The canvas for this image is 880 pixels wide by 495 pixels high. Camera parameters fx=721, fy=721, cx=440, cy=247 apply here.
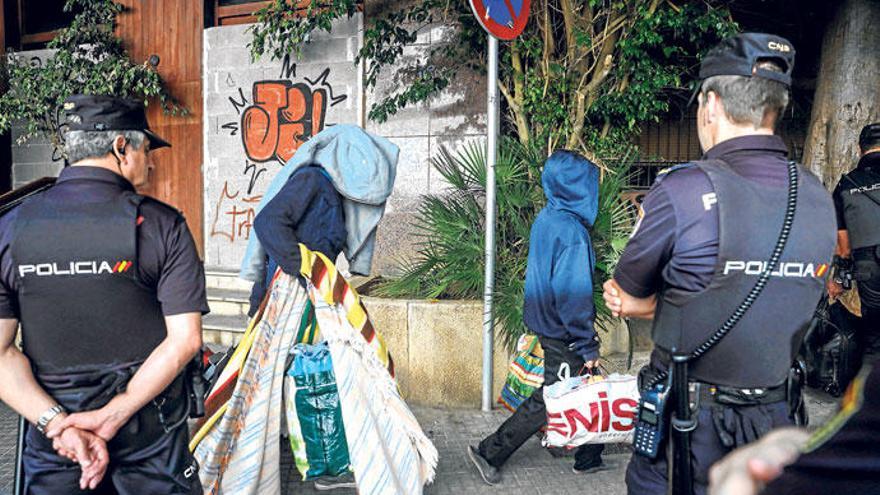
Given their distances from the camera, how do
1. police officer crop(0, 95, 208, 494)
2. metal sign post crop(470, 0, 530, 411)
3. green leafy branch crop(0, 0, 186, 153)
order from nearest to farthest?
police officer crop(0, 95, 208, 494), metal sign post crop(470, 0, 530, 411), green leafy branch crop(0, 0, 186, 153)

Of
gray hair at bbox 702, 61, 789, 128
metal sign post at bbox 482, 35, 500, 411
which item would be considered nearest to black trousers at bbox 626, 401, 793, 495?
gray hair at bbox 702, 61, 789, 128

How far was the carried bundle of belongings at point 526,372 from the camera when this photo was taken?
4371 mm

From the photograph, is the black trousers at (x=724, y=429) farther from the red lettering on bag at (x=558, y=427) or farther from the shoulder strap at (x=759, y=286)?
the red lettering on bag at (x=558, y=427)

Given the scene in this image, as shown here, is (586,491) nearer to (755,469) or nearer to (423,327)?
(423,327)

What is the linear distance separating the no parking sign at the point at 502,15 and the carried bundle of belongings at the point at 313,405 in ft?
6.53

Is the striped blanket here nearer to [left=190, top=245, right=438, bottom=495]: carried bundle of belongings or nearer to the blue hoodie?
[left=190, top=245, right=438, bottom=495]: carried bundle of belongings

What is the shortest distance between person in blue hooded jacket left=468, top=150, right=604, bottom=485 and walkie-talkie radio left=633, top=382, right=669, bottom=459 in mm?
1476

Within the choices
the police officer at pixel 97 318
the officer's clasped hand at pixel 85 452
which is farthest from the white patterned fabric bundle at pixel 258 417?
the officer's clasped hand at pixel 85 452

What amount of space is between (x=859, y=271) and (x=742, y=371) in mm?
2437

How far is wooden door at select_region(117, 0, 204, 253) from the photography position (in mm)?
8664

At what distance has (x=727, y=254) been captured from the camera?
223 centimetres

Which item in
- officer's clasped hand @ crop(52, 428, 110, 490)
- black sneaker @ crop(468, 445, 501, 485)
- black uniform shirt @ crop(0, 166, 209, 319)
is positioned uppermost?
black uniform shirt @ crop(0, 166, 209, 319)

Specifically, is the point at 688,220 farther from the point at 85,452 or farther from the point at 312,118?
the point at 312,118

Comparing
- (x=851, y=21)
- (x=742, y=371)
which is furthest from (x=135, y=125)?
(x=851, y=21)
